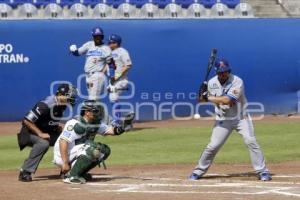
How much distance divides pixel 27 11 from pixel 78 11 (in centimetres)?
129

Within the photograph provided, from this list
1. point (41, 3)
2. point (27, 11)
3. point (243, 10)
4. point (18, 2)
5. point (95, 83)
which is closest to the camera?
point (95, 83)

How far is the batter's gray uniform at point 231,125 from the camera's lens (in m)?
10.9

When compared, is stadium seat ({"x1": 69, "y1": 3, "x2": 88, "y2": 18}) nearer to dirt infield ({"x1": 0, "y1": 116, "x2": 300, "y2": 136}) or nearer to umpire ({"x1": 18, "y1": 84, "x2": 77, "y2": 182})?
dirt infield ({"x1": 0, "y1": 116, "x2": 300, "y2": 136})

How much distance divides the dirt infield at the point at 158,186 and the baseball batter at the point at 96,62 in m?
4.70

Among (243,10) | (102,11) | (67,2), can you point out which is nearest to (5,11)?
(67,2)

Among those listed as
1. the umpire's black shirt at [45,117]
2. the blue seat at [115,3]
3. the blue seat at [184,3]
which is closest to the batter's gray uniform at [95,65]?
the blue seat at [115,3]

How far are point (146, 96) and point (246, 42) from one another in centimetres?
278

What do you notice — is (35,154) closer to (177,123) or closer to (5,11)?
(177,123)

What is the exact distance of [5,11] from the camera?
20.5 metres

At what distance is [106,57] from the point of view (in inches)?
658

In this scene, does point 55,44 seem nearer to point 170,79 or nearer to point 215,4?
point 170,79

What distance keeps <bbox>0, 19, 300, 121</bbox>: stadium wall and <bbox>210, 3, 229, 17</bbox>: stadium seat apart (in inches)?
81.8

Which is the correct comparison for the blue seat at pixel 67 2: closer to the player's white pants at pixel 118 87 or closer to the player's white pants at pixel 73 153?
the player's white pants at pixel 118 87

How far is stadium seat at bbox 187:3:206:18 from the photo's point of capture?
21688 mm
